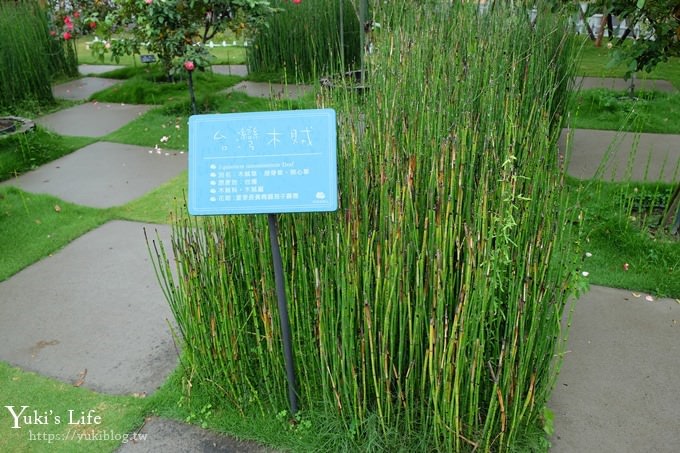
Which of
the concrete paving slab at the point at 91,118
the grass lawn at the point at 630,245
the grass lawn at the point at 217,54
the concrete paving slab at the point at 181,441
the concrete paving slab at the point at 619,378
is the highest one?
the grass lawn at the point at 217,54

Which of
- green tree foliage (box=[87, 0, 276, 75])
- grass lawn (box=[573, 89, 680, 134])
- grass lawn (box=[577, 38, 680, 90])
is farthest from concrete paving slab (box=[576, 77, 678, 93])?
green tree foliage (box=[87, 0, 276, 75])

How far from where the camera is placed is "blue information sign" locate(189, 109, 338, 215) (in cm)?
142

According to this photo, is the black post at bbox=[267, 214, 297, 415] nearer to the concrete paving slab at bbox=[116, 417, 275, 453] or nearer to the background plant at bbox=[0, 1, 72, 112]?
the concrete paving slab at bbox=[116, 417, 275, 453]

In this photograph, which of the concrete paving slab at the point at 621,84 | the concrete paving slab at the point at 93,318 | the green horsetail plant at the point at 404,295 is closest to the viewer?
the green horsetail plant at the point at 404,295

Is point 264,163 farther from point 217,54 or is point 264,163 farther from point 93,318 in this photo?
point 217,54

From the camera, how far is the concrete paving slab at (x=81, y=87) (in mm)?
5183

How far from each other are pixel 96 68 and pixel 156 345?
499 centimetres

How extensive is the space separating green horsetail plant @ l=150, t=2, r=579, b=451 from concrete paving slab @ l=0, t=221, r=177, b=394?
29 centimetres

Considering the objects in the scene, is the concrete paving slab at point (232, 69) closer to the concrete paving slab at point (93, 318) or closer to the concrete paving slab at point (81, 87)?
the concrete paving slab at point (81, 87)

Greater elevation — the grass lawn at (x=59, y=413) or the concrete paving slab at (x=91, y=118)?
the concrete paving slab at (x=91, y=118)

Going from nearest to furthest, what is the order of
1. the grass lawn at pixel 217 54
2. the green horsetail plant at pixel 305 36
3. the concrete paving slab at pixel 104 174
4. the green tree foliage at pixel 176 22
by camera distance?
the concrete paving slab at pixel 104 174
the green tree foliage at pixel 176 22
the green horsetail plant at pixel 305 36
the grass lawn at pixel 217 54

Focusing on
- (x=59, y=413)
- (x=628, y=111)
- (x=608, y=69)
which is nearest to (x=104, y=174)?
(x=59, y=413)

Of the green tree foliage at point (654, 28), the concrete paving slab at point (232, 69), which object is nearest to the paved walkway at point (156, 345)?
the green tree foliage at point (654, 28)

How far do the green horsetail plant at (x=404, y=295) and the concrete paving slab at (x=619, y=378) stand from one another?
178 millimetres
